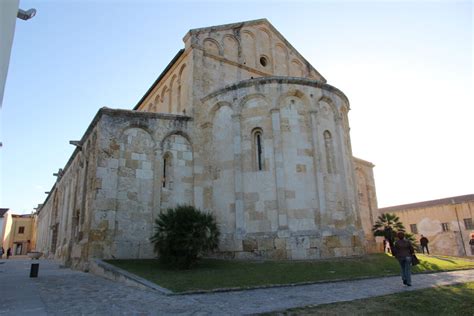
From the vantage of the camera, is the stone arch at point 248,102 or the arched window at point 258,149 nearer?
the arched window at point 258,149

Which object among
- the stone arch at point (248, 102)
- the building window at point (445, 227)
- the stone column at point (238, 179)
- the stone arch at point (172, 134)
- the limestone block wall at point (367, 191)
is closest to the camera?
the stone column at point (238, 179)

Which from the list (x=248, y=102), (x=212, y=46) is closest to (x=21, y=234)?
(x=212, y=46)

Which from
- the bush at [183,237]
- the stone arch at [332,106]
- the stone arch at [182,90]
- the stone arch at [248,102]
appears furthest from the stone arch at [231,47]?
the bush at [183,237]

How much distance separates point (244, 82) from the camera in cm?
1583

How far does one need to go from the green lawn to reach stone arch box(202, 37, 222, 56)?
1140 cm

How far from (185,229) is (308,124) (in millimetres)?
7622

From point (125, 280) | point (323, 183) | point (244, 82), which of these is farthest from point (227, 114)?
point (125, 280)

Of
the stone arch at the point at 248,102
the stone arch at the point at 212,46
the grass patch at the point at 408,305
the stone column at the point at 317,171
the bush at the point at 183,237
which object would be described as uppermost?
the stone arch at the point at 212,46

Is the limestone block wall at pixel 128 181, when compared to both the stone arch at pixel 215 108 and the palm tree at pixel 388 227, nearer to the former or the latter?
the stone arch at pixel 215 108

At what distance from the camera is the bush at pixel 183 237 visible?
444 inches

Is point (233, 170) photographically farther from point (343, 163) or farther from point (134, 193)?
point (343, 163)

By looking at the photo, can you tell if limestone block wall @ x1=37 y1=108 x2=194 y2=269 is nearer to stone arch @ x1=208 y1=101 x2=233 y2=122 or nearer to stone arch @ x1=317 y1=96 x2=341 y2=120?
stone arch @ x1=208 y1=101 x2=233 y2=122

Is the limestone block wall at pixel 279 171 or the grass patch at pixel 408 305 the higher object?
the limestone block wall at pixel 279 171

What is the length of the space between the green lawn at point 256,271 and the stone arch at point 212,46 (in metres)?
11.4
